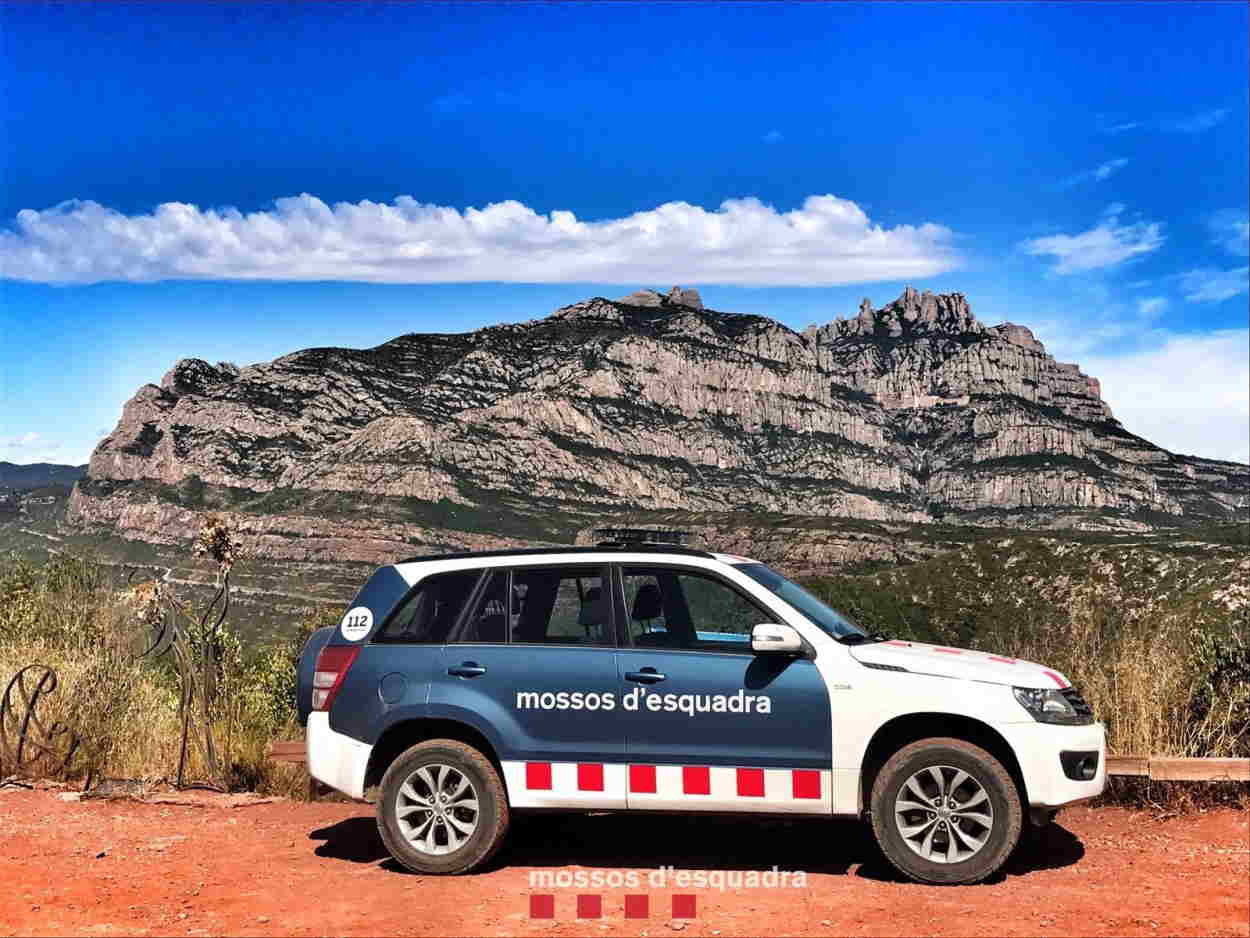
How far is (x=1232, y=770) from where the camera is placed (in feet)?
26.3

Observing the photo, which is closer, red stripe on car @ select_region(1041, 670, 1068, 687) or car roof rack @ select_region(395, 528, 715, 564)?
red stripe on car @ select_region(1041, 670, 1068, 687)

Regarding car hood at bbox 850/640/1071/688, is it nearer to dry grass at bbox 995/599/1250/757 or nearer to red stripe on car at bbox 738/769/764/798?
red stripe on car at bbox 738/769/764/798

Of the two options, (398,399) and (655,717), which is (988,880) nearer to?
(655,717)

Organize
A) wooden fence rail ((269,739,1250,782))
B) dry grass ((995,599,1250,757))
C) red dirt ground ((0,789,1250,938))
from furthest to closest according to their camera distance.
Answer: dry grass ((995,599,1250,757)), wooden fence rail ((269,739,1250,782)), red dirt ground ((0,789,1250,938))

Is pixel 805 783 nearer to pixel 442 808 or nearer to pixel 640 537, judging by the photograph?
pixel 640 537

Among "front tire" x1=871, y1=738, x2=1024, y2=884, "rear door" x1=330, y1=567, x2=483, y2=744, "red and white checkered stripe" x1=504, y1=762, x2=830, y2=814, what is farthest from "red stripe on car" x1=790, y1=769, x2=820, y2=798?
"rear door" x1=330, y1=567, x2=483, y2=744

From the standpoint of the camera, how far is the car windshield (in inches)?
280

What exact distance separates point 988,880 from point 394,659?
3628 mm

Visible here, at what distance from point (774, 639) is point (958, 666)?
113 cm

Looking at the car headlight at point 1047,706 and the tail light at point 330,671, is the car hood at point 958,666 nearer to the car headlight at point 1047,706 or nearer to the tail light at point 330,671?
the car headlight at point 1047,706

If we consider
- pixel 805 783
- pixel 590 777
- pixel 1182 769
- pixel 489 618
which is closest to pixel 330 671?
pixel 489 618

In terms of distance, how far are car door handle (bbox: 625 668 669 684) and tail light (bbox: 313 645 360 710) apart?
173 centimetres

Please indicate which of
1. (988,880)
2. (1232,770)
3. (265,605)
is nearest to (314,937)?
(988,880)

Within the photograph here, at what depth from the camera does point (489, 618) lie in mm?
7258
